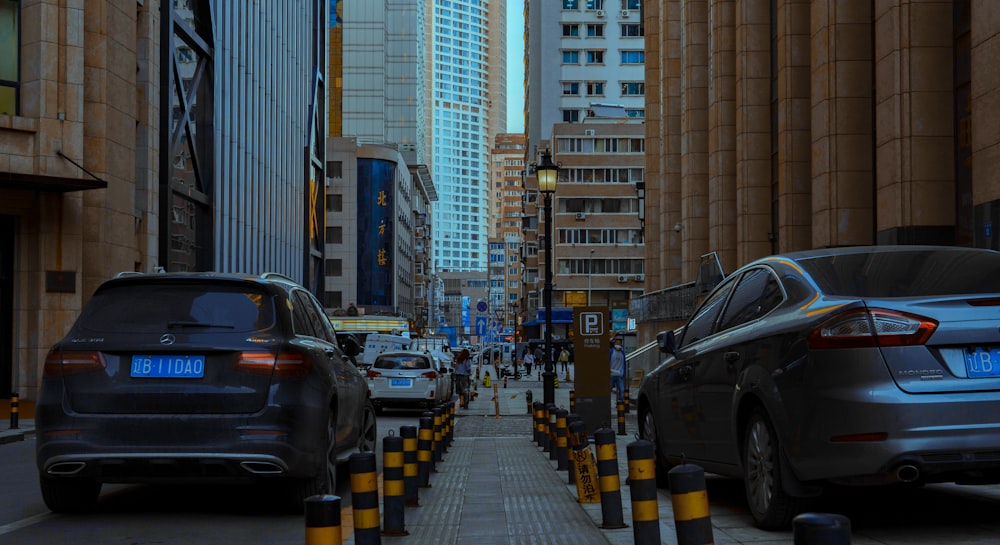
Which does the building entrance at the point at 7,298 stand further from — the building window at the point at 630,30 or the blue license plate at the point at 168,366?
the building window at the point at 630,30

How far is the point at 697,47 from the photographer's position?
39875 mm

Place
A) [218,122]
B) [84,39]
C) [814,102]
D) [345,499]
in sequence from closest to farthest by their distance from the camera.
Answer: [345,499], [814,102], [84,39], [218,122]

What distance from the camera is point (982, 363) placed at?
20.8ft

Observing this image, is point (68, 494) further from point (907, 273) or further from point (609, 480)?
point (907, 273)

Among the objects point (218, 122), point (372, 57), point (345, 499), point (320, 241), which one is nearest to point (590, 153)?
point (320, 241)

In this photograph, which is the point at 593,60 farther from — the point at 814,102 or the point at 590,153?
the point at 814,102

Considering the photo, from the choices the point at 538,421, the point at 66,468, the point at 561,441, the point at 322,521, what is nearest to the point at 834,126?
the point at 538,421

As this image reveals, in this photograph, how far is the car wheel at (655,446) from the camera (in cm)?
985

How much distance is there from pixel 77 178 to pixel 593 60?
90.8 meters

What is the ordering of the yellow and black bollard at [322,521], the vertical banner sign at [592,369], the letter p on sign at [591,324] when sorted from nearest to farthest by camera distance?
the yellow and black bollard at [322,521] < the vertical banner sign at [592,369] < the letter p on sign at [591,324]

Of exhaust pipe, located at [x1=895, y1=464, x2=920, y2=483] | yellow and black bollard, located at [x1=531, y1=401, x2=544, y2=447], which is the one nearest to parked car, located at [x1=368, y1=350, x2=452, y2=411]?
yellow and black bollard, located at [x1=531, y1=401, x2=544, y2=447]

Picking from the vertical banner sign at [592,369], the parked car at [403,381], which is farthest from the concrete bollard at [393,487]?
the parked car at [403,381]

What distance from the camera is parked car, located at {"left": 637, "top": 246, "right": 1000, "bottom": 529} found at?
6.22 meters

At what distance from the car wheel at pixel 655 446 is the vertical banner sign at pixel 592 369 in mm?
8175
